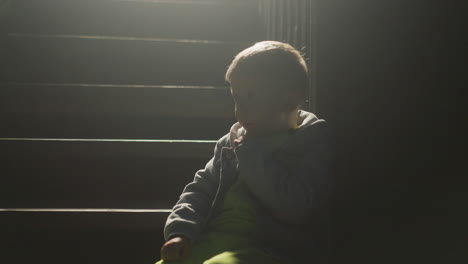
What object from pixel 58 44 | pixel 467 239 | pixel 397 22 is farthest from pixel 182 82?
pixel 467 239

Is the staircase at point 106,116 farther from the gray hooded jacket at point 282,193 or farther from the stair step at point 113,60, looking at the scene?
the gray hooded jacket at point 282,193

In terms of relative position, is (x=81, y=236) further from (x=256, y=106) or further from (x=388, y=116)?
(x=388, y=116)

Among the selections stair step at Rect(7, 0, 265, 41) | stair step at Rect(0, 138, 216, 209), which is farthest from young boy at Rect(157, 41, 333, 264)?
stair step at Rect(7, 0, 265, 41)

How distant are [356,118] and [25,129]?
1.40 meters

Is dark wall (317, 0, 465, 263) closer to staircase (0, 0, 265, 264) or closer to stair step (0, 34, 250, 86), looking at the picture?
staircase (0, 0, 265, 264)

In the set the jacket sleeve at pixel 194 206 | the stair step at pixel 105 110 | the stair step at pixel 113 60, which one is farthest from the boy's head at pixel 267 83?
the stair step at pixel 113 60

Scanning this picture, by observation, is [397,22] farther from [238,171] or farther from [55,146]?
[55,146]

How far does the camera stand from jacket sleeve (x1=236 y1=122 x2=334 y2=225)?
48.8 inches

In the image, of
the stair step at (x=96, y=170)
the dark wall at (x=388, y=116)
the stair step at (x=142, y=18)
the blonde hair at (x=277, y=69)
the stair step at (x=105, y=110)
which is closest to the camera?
the blonde hair at (x=277, y=69)

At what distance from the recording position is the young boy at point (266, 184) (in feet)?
4.09

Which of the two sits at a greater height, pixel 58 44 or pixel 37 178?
pixel 58 44

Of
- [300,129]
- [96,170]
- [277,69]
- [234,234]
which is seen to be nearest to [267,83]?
[277,69]

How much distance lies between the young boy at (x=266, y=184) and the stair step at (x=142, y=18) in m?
1.88

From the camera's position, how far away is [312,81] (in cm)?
162
